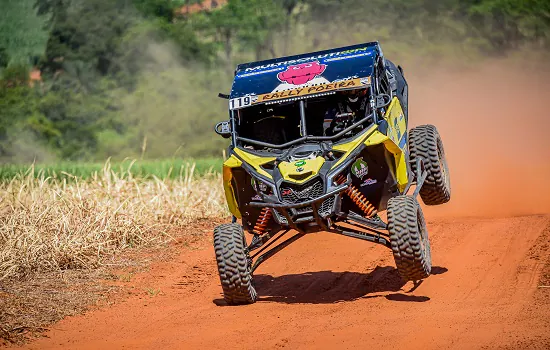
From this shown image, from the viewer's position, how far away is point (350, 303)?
1008 cm

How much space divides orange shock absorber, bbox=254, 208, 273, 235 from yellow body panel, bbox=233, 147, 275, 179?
0.63 metres

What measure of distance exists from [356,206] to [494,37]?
89.0 feet

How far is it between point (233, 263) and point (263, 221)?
0.67 meters

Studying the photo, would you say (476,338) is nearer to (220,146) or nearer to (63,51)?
(220,146)

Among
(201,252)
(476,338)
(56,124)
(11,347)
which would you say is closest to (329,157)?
(476,338)

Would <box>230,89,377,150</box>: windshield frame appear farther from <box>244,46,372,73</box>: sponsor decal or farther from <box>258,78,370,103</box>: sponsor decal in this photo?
<box>244,46,372,73</box>: sponsor decal

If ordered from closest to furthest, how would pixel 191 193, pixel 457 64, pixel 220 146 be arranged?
pixel 191 193 < pixel 457 64 < pixel 220 146

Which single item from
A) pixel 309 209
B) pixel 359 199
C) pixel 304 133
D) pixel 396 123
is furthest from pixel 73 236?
pixel 396 123

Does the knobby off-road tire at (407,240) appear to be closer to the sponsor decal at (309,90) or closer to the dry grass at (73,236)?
the sponsor decal at (309,90)

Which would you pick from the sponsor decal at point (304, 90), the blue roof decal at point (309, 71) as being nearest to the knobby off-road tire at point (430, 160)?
the blue roof decal at point (309, 71)

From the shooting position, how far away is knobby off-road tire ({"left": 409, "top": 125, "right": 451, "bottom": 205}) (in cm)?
1170

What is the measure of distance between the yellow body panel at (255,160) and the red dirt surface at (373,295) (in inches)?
65.4

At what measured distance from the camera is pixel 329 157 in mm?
9719

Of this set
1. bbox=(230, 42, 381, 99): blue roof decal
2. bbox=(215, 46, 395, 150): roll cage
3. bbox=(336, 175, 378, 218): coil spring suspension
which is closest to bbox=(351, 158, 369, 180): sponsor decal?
bbox=(336, 175, 378, 218): coil spring suspension
